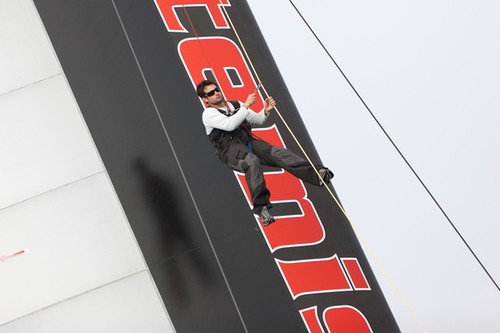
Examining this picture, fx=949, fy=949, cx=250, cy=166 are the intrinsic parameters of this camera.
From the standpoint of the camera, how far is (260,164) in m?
5.48

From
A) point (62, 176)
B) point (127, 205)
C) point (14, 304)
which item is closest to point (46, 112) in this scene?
point (62, 176)

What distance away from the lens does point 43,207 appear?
6.29 metres

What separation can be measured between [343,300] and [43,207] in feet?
6.77

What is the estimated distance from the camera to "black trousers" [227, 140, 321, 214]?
17.7 ft

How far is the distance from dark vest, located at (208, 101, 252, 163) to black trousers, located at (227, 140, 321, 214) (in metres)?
0.03

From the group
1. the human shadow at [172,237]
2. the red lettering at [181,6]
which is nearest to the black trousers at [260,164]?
the human shadow at [172,237]

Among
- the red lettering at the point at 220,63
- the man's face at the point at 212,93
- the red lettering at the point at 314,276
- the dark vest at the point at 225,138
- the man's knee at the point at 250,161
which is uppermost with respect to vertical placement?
the red lettering at the point at 220,63

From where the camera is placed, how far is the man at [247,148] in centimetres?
539

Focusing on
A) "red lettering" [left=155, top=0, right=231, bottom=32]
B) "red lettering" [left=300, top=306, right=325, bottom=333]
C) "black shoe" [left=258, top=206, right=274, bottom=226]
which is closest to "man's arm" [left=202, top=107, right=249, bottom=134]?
"black shoe" [left=258, top=206, right=274, bottom=226]

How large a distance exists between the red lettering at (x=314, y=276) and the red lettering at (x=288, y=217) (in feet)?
0.43

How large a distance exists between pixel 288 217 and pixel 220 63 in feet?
3.69

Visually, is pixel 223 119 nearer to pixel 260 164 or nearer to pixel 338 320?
pixel 260 164

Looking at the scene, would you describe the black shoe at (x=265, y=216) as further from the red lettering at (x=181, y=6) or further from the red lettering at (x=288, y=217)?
the red lettering at (x=181, y=6)

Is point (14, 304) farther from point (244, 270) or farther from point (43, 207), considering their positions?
point (244, 270)
